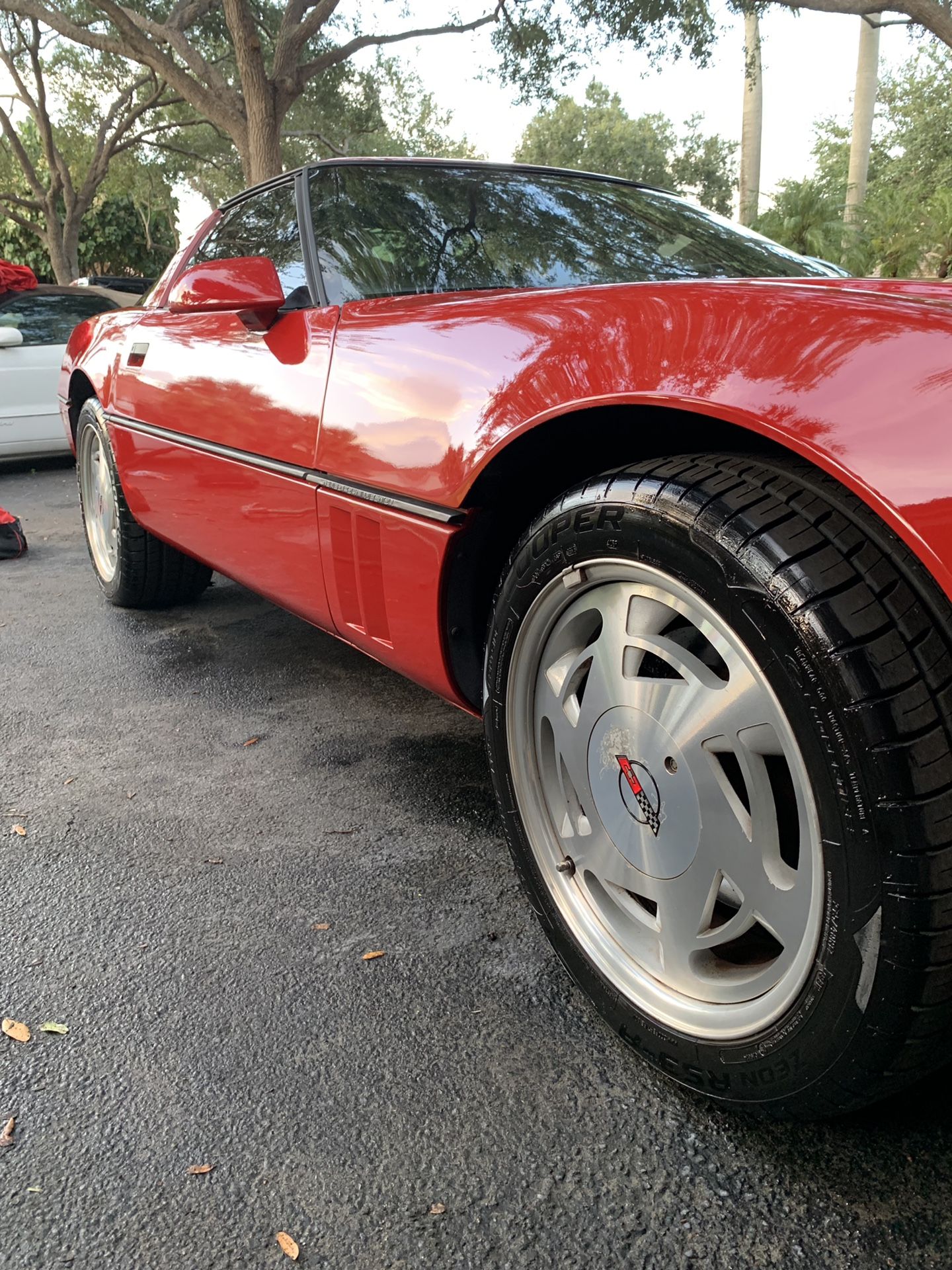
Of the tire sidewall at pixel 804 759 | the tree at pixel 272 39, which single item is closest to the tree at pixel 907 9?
the tree at pixel 272 39

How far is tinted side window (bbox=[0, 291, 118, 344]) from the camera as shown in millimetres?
7184

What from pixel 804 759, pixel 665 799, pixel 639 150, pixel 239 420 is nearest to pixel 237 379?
pixel 239 420

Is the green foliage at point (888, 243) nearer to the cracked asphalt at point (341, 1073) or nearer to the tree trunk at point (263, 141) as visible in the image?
the tree trunk at point (263, 141)

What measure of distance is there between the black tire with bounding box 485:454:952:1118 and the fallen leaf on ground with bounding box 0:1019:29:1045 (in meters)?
1.06

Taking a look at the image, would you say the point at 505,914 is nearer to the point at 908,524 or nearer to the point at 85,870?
the point at 85,870

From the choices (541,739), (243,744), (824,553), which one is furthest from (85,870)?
(824,553)

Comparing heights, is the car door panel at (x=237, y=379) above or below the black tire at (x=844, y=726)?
above

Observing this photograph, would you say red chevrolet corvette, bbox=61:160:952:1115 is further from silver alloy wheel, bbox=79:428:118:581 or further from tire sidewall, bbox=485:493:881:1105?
silver alloy wheel, bbox=79:428:118:581

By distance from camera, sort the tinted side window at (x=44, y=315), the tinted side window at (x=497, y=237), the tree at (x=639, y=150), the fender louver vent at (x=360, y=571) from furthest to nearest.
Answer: the tree at (x=639, y=150) < the tinted side window at (x=44, y=315) < the tinted side window at (x=497, y=237) < the fender louver vent at (x=360, y=571)

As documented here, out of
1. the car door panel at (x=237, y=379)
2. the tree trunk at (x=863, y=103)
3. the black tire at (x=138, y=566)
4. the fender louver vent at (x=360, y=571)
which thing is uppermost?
the tree trunk at (x=863, y=103)

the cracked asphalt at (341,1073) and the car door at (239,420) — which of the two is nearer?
the cracked asphalt at (341,1073)

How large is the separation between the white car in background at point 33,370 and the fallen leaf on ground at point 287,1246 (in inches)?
268

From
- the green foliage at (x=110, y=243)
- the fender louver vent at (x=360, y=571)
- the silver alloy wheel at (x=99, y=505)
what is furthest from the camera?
the green foliage at (x=110, y=243)

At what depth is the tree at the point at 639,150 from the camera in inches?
1569
